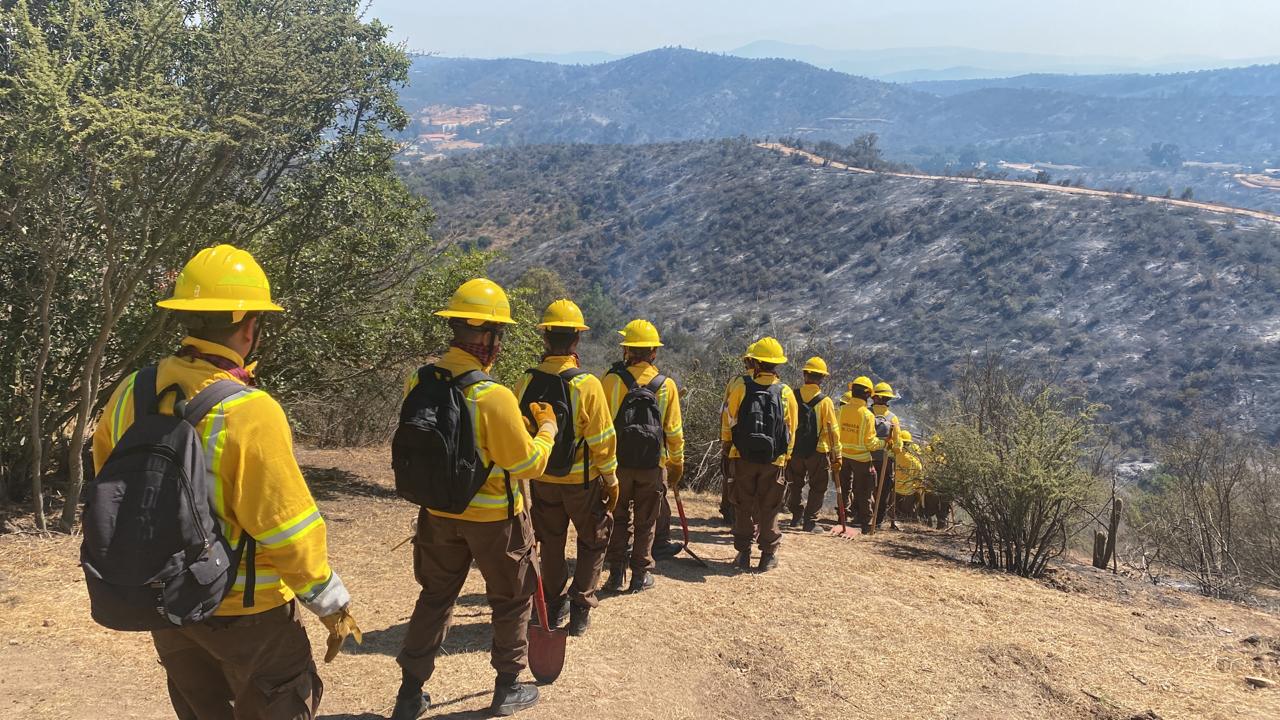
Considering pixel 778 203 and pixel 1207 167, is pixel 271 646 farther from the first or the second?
pixel 1207 167

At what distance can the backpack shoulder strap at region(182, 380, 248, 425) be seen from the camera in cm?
216

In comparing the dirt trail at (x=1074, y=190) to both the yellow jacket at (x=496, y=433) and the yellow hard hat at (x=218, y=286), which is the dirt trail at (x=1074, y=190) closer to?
the yellow jacket at (x=496, y=433)

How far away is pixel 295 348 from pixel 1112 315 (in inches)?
2087

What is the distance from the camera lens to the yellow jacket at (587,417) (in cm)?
448

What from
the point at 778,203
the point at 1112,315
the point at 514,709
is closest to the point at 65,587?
the point at 514,709

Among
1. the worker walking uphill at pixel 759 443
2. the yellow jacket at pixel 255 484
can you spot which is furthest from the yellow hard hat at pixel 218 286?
the worker walking uphill at pixel 759 443

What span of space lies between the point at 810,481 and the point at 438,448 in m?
7.15

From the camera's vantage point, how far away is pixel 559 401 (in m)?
4.42

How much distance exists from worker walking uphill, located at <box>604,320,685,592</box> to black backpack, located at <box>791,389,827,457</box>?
2986mm

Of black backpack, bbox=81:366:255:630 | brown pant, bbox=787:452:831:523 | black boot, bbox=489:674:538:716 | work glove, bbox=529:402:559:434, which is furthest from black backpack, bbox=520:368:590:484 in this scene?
brown pant, bbox=787:452:831:523

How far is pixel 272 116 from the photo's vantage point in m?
6.70

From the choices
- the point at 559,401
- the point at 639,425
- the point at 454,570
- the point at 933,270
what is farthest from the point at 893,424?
the point at 933,270

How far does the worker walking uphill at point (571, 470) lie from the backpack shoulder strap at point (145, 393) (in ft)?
7.70

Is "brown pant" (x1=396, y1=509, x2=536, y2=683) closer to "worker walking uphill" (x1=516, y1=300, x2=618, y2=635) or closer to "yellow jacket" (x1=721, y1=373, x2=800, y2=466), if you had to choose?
"worker walking uphill" (x1=516, y1=300, x2=618, y2=635)
